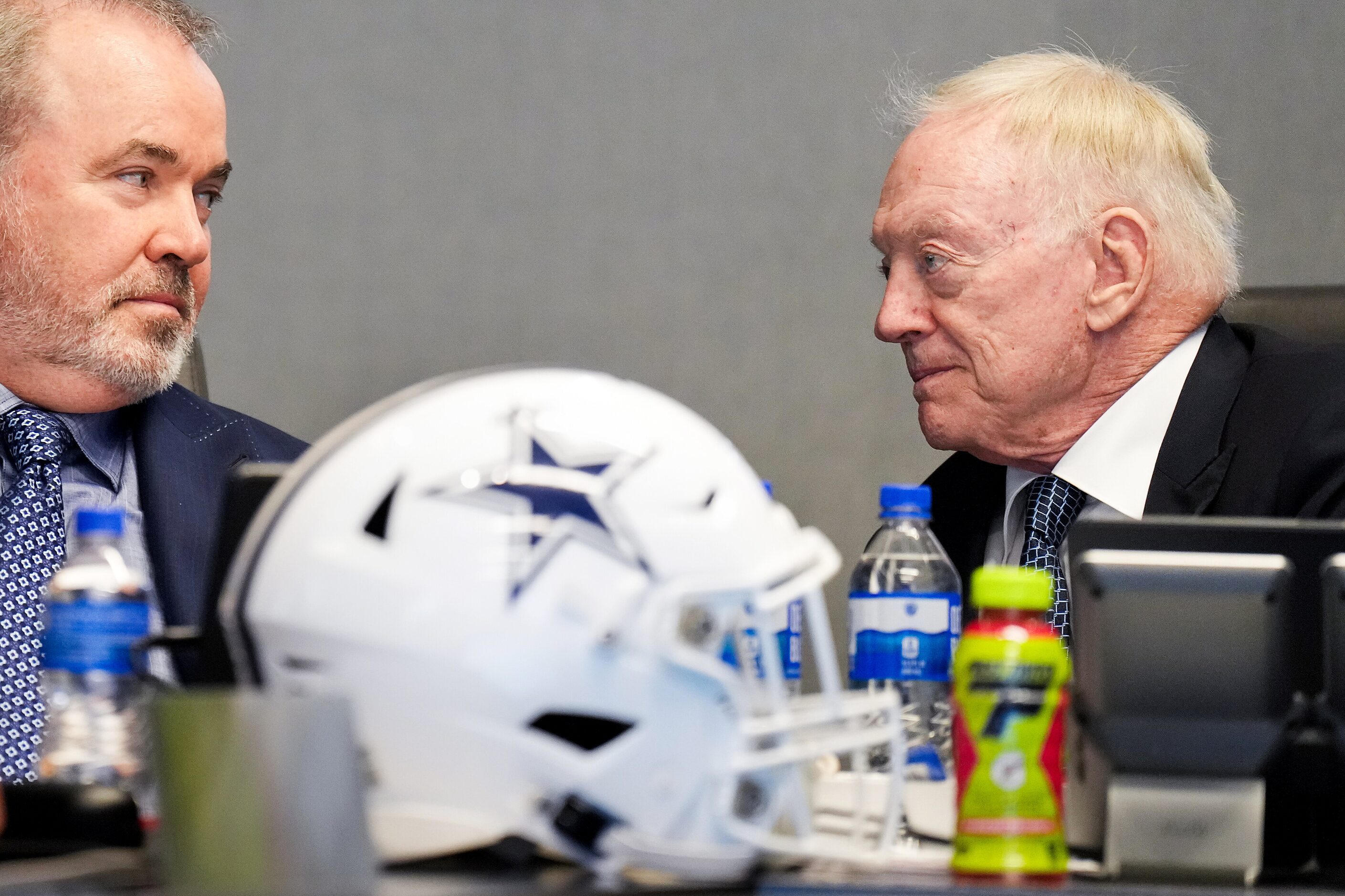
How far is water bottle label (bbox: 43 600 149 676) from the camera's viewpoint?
0.90 m

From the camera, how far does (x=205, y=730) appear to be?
671 mm

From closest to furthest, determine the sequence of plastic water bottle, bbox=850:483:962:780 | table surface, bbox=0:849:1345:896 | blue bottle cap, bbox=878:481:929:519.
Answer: table surface, bbox=0:849:1345:896 → plastic water bottle, bbox=850:483:962:780 → blue bottle cap, bbox=878:481:929:519

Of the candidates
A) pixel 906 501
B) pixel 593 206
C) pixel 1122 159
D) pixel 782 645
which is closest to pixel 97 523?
Answer: pixel 782 645

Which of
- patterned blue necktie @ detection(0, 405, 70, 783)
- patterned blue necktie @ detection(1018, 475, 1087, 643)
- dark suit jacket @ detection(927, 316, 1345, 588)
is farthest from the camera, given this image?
patterned blue necktie @ detection(1018, 475, 1087, 643)

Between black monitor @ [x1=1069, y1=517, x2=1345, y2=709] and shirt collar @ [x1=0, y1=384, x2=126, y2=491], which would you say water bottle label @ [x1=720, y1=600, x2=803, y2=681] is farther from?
shirt collar @ [x1=0, y1=384, x2=126, y2=491]

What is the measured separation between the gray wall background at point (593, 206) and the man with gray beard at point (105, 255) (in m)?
1.12

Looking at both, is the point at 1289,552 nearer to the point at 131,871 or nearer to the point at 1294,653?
the point at 1294,653

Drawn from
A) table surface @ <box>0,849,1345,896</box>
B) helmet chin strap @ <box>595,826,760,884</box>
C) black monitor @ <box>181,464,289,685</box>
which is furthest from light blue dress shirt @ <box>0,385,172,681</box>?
helmet chin strap @ <box>595,826,760,884</box>

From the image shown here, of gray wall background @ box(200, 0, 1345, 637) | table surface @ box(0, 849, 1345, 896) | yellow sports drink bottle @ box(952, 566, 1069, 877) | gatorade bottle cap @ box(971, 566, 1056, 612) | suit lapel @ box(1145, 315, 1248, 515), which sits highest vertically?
gray wall background @ box(200, 0, 1345, 637)

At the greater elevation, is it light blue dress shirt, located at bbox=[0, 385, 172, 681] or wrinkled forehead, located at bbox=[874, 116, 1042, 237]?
wrinkled forehead, located at bbox=[874, 116, 1042, 237]

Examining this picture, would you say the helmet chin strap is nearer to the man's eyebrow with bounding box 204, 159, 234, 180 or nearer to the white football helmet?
the white football helmet

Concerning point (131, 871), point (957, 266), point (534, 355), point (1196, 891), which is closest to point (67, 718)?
point (131, 871)

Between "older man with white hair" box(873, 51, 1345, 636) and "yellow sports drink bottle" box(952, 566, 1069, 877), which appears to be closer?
"yellow sports drink bottle" box(952, 566, 1069, 877)

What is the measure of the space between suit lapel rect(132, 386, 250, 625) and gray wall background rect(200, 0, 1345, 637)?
108cm
